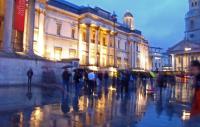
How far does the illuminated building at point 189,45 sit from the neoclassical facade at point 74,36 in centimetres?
4257

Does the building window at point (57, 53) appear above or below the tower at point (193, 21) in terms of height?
below

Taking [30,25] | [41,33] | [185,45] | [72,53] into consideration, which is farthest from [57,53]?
[185,45]

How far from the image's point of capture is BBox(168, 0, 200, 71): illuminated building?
363ft

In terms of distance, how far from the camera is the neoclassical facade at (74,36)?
138ft

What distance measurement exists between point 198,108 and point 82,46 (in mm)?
51123

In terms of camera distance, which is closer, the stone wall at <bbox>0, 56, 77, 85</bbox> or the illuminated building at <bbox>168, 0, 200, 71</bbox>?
the stone wall at <bbox>0, 56, 77, 85</bbox>

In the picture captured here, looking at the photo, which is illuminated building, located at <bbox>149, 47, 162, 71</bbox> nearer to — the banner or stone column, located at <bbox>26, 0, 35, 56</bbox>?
stone column, located at <bbox>26, 0, 35, 56</bbox>

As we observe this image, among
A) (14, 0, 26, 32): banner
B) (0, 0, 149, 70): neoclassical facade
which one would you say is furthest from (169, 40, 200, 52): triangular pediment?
(14, 0, 26, 32): banner

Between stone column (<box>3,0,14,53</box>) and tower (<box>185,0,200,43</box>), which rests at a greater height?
tower (<box>185,0,200,43</box>)

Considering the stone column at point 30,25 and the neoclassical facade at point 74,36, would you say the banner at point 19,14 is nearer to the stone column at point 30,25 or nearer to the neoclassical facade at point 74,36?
the neoclassical facade at point 74,36

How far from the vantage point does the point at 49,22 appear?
49.2 metres

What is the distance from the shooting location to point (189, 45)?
110750 millimetres

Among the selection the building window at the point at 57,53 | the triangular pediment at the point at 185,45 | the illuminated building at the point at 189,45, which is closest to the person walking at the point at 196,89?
the building window at the point at 57,53

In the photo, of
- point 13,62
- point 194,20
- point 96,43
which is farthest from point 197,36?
point 13,62
